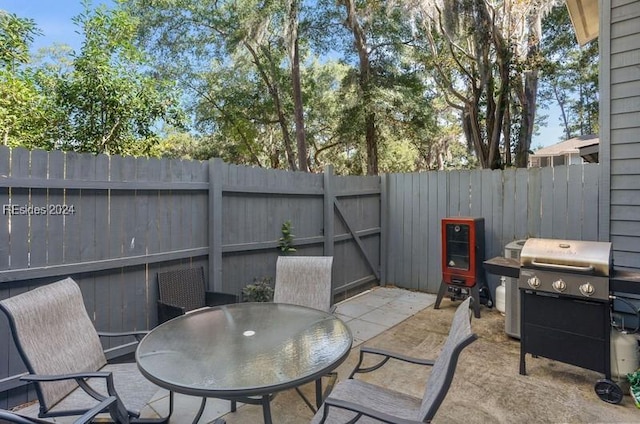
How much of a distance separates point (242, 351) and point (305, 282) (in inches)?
46.8

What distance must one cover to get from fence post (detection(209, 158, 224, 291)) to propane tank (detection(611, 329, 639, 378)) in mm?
3350

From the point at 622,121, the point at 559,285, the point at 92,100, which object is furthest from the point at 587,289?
the point at 92,100

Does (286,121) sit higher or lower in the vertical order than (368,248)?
higher

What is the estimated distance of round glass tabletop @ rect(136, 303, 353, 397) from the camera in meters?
1.50

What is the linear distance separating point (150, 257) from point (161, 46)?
31.2 ft

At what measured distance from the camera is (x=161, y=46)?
10352 millimetres

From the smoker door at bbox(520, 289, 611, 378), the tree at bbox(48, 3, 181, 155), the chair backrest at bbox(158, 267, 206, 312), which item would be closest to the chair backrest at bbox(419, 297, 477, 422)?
the smoker door at bbox(520, 289, 611, 378)

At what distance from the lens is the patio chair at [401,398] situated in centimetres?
137

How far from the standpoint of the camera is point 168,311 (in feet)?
9.70

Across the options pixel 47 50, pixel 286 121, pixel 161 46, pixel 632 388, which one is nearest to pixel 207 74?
pixel 161 46

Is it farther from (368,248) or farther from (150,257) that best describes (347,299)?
(150,257)

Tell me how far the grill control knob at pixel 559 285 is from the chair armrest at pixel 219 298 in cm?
261
